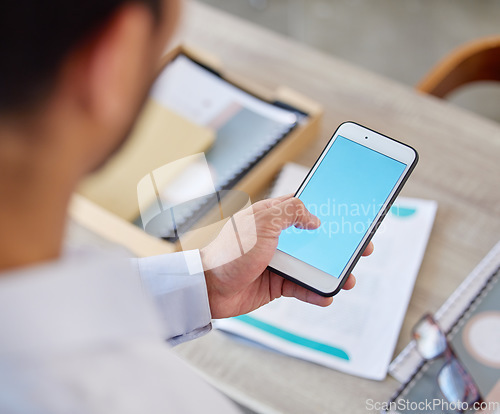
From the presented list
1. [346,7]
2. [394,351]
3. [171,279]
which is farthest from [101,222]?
[346,7]

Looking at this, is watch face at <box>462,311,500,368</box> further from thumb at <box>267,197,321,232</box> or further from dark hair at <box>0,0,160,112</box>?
dark hair at <box>0,0,160,112</box>

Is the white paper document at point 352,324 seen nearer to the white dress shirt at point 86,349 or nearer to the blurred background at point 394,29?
the white dress shirt at point 86,349

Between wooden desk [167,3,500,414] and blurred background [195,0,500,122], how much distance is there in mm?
691

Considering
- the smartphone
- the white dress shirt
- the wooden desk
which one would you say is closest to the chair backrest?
the wooden desk

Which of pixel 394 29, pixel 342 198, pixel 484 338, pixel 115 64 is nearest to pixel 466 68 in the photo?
pixel 484 338

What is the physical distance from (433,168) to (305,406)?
1.05 feet

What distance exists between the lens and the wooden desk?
587 mm

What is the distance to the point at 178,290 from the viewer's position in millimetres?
408

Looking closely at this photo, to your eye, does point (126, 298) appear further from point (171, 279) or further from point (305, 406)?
point (305, 406)

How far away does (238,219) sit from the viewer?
373 millimetres

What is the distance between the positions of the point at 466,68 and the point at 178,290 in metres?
0.62

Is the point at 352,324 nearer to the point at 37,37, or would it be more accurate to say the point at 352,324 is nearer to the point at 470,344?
the point at 470,344

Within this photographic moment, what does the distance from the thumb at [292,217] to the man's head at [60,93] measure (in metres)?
0.17

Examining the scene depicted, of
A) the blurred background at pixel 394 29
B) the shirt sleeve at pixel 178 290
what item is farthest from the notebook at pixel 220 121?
the blurred background at pixel 394 29
